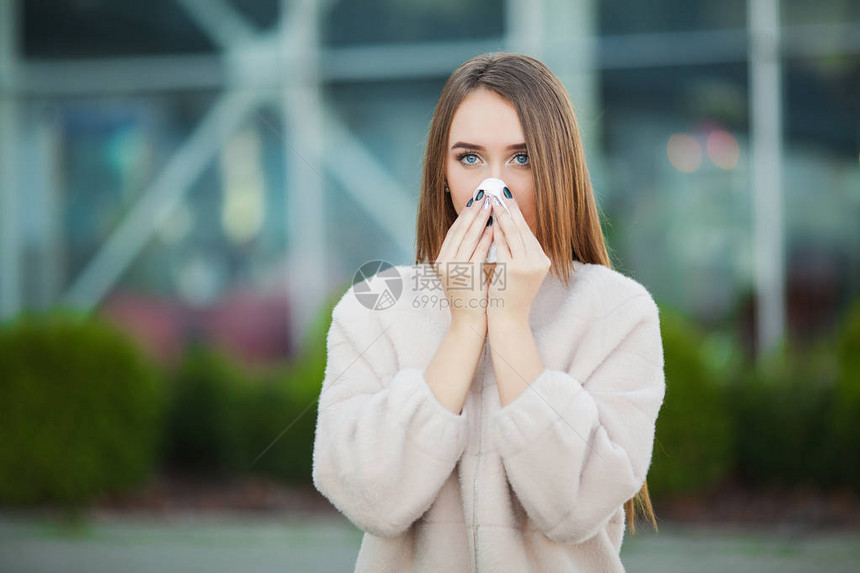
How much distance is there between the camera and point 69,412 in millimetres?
6027

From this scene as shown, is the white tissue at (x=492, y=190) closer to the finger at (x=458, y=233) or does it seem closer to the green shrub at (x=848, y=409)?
the finger at (x=458, y=233)

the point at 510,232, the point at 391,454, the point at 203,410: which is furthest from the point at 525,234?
the point at 203,410

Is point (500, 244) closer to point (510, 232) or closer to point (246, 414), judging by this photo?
point (510, 232)

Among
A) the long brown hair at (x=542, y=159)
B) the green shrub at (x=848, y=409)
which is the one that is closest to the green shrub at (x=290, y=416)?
the green shrub at (x=848, y=409)

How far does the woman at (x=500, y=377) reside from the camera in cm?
182

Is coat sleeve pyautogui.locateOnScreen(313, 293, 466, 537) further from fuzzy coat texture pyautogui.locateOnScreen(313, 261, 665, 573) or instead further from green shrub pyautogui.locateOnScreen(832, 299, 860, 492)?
green shrub pyautogui.locateOnScreen(832, 299, 860, 492)

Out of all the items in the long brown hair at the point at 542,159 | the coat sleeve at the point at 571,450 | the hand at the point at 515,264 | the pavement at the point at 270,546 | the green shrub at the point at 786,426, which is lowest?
the pavement at the point at 270,546

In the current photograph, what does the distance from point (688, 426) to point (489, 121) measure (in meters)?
4.40

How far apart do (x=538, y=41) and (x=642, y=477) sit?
715 centimetres

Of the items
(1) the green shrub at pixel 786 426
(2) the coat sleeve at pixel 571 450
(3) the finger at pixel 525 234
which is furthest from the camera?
(1) the green shrub at pixel 786 426

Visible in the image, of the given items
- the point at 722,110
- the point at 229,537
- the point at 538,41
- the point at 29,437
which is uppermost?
the point at 538,41

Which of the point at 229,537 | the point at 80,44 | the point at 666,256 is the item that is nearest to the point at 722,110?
the point at 666,256

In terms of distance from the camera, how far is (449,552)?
192cm

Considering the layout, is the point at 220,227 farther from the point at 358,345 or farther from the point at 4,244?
the point at 358,345
